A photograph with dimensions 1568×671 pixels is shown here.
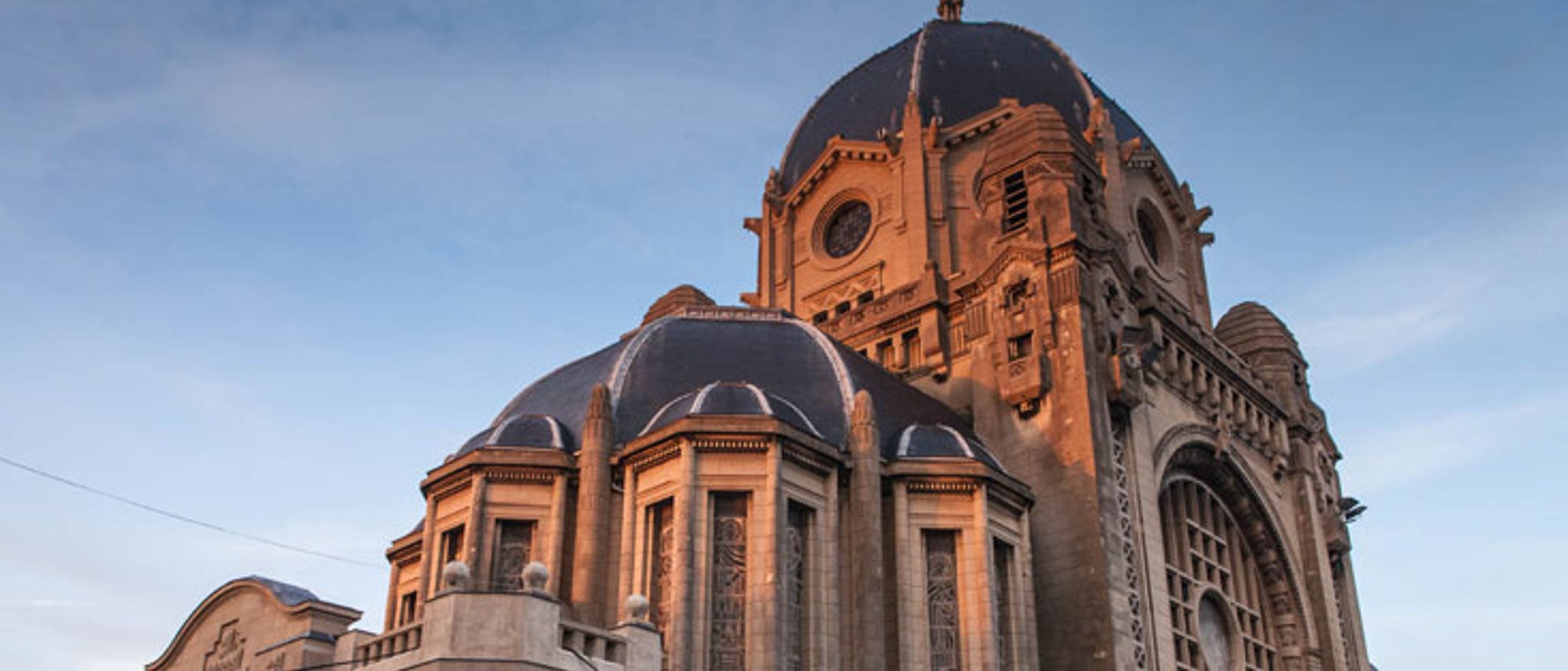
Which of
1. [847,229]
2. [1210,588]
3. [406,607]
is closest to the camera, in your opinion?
[406,607]

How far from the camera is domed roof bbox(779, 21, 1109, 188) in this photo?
155 ft

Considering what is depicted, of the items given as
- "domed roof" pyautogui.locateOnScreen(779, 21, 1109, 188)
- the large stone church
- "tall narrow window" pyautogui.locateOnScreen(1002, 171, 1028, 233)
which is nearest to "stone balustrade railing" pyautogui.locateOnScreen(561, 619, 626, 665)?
the large stone church

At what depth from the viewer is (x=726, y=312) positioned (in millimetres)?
34250

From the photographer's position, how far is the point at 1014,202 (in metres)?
37.7

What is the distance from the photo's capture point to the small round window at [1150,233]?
1849 inches

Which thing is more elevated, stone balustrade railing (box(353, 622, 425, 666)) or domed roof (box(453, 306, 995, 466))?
domed roof (box(453, 306, 995, 466))

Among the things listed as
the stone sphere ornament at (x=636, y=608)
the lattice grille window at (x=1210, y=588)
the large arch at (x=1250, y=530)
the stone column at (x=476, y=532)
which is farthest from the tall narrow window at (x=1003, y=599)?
the stone column at (x=476, y=532)

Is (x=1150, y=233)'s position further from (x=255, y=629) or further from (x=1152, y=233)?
(x=255, y=629)

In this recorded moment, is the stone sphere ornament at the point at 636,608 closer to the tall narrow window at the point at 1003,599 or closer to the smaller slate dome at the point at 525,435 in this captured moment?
the smaller slate dome at the point at 525,435

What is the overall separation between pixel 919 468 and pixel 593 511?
646 centimetres

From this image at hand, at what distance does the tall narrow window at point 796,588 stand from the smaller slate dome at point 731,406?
1771 millimetres

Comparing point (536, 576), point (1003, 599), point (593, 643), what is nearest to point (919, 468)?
point (1003, 599)

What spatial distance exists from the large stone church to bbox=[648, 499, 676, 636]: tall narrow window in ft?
0.21

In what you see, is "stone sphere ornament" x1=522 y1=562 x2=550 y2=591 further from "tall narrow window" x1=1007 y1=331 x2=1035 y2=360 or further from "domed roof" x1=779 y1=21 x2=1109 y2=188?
"domed roof" x1=779 y1=21 x2=1109 y2=188
